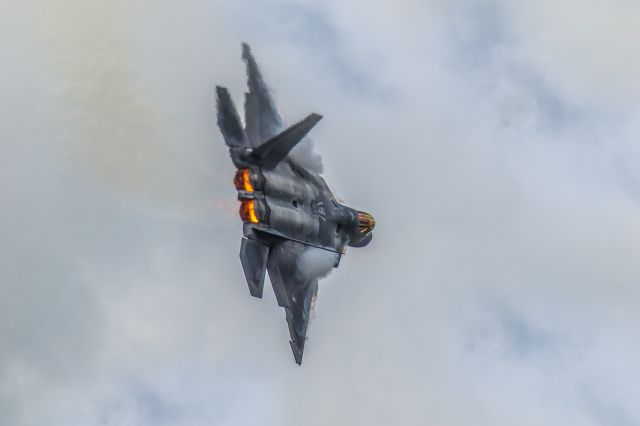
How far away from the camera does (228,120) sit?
65.4 metres

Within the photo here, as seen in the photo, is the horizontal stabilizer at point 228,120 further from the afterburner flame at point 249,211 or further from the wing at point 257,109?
the wing at point 257,109

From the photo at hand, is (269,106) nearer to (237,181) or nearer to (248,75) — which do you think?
(248,75)

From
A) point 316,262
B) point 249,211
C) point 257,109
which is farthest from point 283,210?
point 257,109

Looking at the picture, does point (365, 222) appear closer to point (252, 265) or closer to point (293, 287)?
point (293, 287)

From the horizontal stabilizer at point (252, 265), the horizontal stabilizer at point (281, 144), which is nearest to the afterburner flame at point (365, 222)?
the horizontal stabilizer at point (252, 265)

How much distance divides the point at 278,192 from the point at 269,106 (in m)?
5.58

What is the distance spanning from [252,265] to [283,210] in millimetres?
2736

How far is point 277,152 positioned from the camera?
65875 millimetres

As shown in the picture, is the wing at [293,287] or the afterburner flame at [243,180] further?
the wing at [293,287]

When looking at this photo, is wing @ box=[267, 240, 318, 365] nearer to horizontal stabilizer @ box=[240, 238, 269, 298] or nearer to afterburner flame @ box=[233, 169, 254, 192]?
horizontal stabilizer @ box=[240, 238, 269, 298]

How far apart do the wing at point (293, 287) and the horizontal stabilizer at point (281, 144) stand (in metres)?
4.47

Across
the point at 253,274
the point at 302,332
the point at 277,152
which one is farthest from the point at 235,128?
the point at 302,332

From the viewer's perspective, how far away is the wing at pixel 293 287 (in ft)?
227

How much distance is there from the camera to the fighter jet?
215 feet
